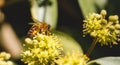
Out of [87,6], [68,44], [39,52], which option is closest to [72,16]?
[87,6]

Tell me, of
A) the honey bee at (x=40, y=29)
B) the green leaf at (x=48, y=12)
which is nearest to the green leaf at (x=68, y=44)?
the green leaf at (x=48, y=12)

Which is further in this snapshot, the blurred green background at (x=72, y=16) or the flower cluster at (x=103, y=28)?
the blurred green background at (x=72, y=16)

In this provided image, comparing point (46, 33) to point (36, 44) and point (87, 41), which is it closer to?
point (36, 44)

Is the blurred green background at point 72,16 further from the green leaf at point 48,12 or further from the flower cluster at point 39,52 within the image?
the flower cluster at point 39,52

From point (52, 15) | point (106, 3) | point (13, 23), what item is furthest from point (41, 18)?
point (13, 23)

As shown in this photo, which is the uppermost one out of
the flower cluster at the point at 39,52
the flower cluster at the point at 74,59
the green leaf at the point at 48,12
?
the green leaf at the point at 48,12

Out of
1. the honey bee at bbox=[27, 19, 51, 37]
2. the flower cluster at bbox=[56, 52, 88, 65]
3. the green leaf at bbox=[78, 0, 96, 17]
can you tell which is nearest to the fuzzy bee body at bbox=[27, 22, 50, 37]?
the honey bee at bbox=[27, 19, 51, 37]
